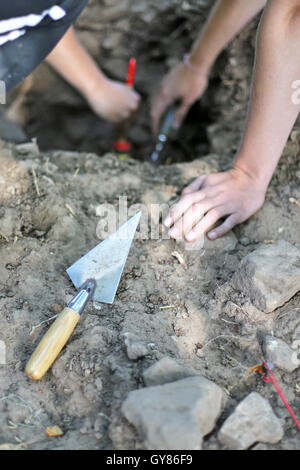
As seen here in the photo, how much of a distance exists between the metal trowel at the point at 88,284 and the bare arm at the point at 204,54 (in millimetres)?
1009

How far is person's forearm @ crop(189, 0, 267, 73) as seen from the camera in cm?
183

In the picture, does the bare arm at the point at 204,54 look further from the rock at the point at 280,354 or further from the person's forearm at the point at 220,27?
the rock at the point at 280,354

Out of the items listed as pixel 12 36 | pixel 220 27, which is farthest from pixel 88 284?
pixel 220 27

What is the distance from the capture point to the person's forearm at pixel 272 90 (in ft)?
4.42

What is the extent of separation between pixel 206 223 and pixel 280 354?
498 millimetres

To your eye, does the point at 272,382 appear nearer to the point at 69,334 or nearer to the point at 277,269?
the point at 277,269

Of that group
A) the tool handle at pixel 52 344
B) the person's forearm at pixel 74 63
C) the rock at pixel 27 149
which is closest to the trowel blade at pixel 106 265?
the tool handle at pixel 52 344

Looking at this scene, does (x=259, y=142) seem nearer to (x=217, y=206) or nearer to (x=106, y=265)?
(x=217, y=206)

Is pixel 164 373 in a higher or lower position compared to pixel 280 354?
higher

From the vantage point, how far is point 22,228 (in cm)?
154

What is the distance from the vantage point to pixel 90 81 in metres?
2.19

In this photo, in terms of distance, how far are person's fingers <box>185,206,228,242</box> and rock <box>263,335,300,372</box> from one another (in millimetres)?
416

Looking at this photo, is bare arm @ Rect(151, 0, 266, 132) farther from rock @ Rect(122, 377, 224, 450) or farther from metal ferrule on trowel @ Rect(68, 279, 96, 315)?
rock @ Rect(122, 377, 224, 450)
